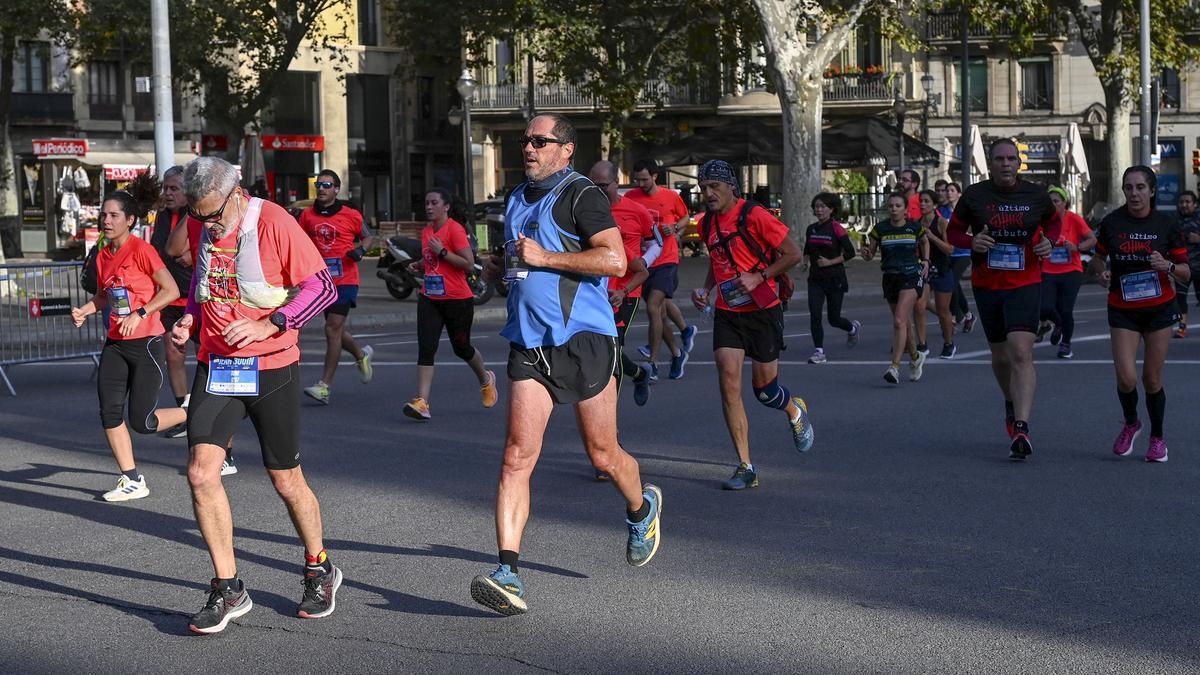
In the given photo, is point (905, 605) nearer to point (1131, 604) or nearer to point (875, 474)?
point (1131, 604)

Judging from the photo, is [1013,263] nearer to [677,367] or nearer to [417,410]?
[417,410]

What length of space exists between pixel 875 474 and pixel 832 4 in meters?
28.3

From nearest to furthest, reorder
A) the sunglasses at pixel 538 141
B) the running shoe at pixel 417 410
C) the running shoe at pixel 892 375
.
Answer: the sunglasses at pixel 538 141, the running shoe at pixel 417 410, the running shoe at pixel 892 375

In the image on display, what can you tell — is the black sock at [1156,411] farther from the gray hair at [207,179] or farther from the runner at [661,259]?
the gray hair at [207,179]

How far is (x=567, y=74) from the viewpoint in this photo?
37469 millimetres

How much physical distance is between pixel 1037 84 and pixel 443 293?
49475mm

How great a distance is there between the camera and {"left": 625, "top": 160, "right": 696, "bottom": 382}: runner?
13.6m

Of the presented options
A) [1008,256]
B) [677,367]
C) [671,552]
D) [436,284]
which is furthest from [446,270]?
[671,552]

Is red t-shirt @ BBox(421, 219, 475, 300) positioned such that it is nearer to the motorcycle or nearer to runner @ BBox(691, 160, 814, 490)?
runner @ BBox(691, 160, 814, 490)

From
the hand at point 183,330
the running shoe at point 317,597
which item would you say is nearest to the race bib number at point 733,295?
the hand at point 183,330

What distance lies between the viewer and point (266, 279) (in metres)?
6.11

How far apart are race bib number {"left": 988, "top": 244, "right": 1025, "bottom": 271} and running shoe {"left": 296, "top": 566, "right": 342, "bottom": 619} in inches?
196

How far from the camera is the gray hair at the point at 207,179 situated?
5.98 m

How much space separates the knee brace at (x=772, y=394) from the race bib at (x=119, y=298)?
11.0 ft
